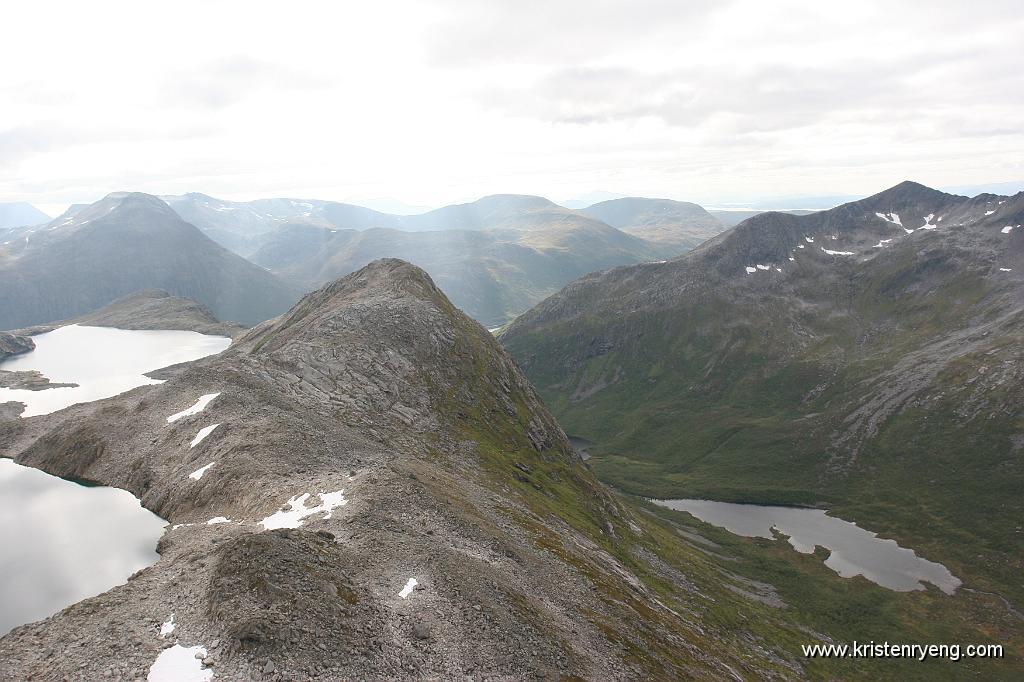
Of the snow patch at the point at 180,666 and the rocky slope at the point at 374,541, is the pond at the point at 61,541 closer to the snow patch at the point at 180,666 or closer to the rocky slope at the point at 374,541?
the rocky slope at the point at 374,541

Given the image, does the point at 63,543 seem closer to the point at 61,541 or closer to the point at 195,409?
the point at 61,541

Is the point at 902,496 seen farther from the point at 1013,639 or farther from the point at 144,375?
the point at 144,375

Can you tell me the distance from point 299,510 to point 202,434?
28241mm

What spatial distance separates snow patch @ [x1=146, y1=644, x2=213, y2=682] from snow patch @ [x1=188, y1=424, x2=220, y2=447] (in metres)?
43.6

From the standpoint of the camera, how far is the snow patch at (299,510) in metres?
46.1

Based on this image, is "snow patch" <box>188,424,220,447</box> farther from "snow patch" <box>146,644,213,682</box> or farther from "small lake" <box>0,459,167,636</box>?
"snow patch" <box>146,644,213,682</box>

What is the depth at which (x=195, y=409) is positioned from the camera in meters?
74.2

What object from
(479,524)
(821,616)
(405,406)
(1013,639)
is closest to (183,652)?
(479,524)

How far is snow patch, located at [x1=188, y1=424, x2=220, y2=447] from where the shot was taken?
66500mm

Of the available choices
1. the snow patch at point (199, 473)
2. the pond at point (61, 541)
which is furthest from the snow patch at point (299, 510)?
the snow patch at point (199, 473)

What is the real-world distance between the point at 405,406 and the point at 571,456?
49556 mm

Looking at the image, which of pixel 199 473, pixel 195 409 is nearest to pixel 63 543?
pixel 199 473

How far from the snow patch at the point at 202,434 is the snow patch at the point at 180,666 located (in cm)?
4360

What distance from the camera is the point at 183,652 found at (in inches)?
1099
